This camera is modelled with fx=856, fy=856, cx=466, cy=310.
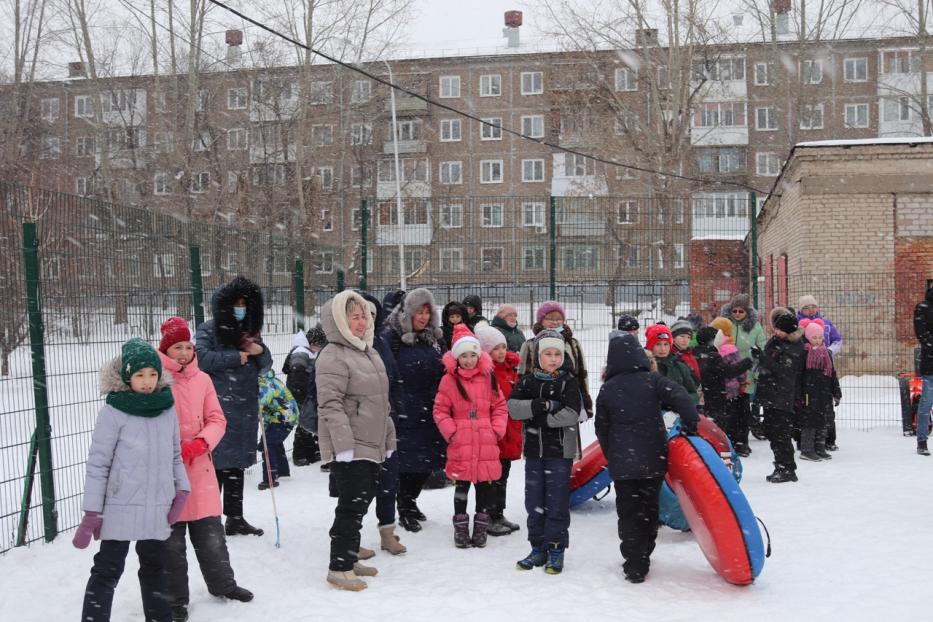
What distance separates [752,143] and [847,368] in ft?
120

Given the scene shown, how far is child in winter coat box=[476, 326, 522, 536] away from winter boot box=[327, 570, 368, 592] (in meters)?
1.55

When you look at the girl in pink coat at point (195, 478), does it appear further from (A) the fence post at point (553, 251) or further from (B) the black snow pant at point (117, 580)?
(A) the fence post at point (553, 251)

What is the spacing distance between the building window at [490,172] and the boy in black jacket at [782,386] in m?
40.7

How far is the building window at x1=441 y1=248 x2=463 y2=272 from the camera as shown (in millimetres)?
11320

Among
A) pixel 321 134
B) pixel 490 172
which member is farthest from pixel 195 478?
pixel 490 172

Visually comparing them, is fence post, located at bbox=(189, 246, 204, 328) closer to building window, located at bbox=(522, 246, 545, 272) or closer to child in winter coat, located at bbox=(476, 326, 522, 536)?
child in winter coat, located at bbox=(476, 326, 522, 536)

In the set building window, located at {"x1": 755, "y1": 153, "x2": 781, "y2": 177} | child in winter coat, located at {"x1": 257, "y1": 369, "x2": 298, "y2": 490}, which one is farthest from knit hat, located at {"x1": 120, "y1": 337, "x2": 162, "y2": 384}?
building window, located at {"x1": 755, "y1": 153, "x2": 781, "y2": 177}

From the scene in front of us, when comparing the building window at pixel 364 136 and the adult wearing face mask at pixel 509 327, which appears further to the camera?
the building window at pixel 364 136

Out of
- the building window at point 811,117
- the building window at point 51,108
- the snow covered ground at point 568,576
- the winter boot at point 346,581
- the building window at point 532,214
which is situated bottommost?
the snow covered ground at point 568,576

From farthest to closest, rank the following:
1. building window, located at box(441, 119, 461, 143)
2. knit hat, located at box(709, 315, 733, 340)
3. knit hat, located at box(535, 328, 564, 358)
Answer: building window, located at box(441, 119, 461, 143) → knit hat, located at box(709, 315, 733, 340) → knit hat, located at box(535, 328, 564, 358)

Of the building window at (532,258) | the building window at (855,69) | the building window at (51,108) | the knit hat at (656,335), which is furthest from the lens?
the building window at (855,69)

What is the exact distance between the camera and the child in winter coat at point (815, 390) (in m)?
9.16

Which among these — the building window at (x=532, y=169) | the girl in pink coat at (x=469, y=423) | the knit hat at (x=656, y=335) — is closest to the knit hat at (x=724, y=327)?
the knit hat at (x=656, y=335)

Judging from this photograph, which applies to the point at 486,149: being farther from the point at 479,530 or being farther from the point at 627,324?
the point at 479,530
